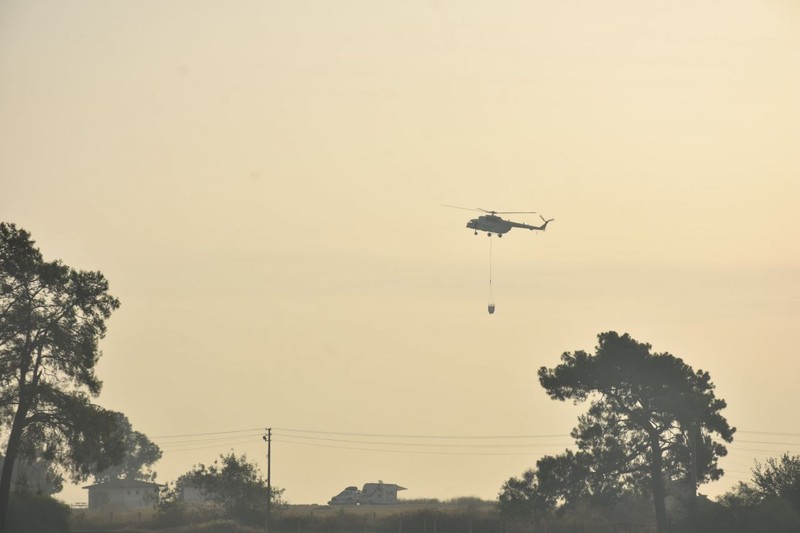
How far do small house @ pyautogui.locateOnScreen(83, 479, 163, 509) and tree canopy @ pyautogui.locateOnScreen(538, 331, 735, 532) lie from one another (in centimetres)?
8381

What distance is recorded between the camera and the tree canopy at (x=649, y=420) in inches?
3799

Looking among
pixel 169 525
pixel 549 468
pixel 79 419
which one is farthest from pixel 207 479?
pixel 79 419

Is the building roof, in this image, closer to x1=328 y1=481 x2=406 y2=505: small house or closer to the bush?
x1=328 y1=481 x2=406 y2=505: small house

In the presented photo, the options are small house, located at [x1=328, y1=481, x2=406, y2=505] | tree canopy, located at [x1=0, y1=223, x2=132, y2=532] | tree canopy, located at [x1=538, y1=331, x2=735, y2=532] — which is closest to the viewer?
tree canopy, located at [x1=0, y1=223, x2=132, y2=532]

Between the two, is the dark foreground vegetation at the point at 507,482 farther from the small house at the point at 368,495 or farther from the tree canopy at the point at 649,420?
the small house at the point at 368,495

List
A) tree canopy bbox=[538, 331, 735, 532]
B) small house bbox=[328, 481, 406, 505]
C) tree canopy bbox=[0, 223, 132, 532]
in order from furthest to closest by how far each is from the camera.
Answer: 1. small house bbox=[328, 481, 406, 505]
2. tree canopy bbox=[538, 331, 735, 532]
3. tree canopy bbox=[0, 223, 132, 532]

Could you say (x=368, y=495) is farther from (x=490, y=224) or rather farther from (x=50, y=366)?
(x=50, y=366)

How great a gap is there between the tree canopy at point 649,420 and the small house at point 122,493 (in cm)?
8381

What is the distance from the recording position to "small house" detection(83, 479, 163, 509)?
555 feet

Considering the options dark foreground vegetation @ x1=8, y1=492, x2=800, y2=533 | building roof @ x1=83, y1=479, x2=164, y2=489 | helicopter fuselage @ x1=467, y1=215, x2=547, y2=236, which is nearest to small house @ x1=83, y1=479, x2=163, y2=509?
building roof @ x1=83, y1=479, x2=164, y2=489

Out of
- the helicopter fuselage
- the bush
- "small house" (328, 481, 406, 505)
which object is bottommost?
the bush

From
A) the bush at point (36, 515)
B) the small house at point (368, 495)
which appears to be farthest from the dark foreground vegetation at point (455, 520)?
the small house at point (368, 495)

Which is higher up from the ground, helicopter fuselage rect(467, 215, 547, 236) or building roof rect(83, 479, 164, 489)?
helicopter fuselage rect(467, 215, 547, 236)

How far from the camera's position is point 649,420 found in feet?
320
